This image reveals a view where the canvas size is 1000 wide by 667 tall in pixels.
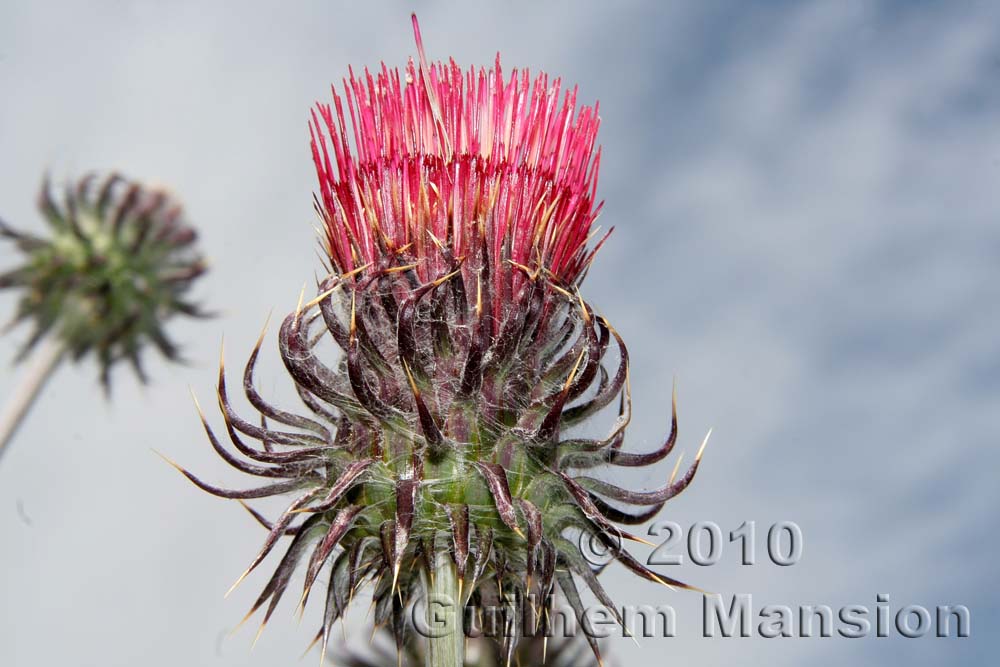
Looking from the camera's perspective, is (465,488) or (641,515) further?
(641,515)

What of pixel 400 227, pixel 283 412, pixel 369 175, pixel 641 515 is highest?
pixel 369 175

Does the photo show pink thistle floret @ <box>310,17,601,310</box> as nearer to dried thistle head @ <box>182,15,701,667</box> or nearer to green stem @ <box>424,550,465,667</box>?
dried thistle head @ <box>182,15,701,667</box>

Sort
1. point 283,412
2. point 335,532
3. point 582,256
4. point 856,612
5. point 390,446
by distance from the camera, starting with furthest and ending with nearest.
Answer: point 856,612, point 582,256, point 283,412, point 390,446, point 335,532

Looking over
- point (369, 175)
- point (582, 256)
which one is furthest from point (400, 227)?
point (582, 256)

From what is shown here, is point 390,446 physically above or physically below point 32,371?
below

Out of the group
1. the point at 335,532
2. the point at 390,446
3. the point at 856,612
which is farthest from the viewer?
the point at 856,612

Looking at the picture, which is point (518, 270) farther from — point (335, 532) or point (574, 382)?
point (335, 532)

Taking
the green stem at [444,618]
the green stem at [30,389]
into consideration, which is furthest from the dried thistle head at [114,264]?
the green stem at [444,618]
